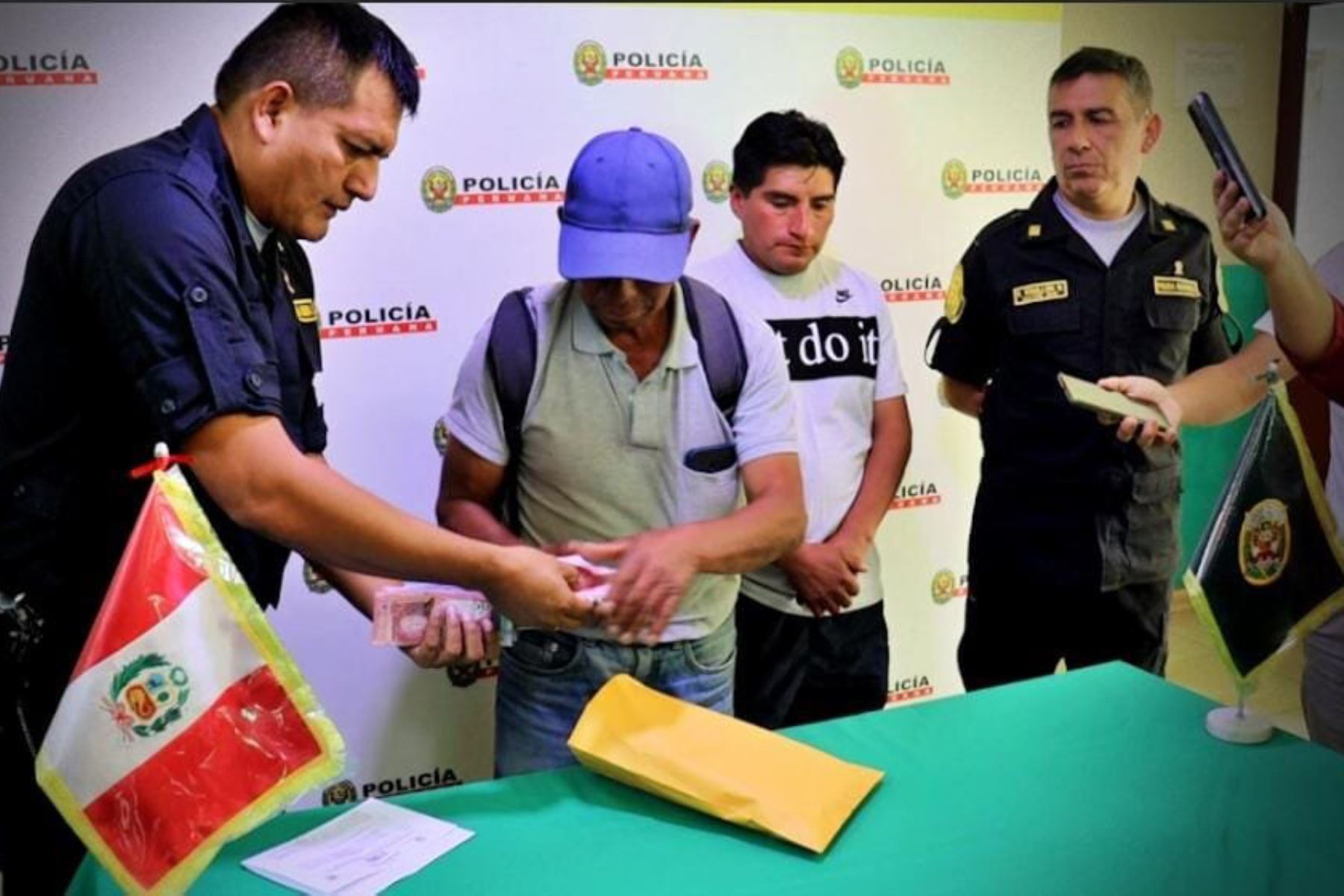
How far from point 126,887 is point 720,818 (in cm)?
64

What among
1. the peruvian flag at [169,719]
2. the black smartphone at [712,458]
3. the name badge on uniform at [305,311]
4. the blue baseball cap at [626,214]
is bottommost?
the peruvian flag at [169,719]

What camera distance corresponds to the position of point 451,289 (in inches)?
95.0

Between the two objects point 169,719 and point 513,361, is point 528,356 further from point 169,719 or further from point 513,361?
point 169,719

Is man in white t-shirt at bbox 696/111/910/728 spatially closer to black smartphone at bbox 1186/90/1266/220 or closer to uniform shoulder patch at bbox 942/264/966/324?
uniform shoulder patch at bbox 942/264/966/324

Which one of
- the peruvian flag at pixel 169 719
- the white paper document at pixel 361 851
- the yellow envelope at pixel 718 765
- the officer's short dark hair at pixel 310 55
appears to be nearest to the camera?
the peruvian flag at pixel 169 719

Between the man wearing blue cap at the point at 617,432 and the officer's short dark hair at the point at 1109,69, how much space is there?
3.64 ft

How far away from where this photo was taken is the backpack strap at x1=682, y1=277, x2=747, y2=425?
185 cm

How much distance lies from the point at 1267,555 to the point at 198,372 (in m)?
1.51

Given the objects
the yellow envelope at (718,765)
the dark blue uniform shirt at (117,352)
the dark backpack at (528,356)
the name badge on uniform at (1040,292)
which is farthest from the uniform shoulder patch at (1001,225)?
the dark blue uniform shirt at (117,352)

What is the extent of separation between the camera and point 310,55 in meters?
1.45

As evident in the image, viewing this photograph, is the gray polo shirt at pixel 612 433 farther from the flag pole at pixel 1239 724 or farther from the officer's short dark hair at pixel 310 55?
the flag pole at pixel 1239 724

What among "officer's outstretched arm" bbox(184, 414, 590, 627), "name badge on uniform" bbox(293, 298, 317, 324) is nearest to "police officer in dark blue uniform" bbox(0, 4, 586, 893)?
"officer's outstretched arm" bbox(184, 414, 590, 627)

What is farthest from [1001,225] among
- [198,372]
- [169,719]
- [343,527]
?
[169,719]

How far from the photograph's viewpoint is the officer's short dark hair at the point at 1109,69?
2445 mm
